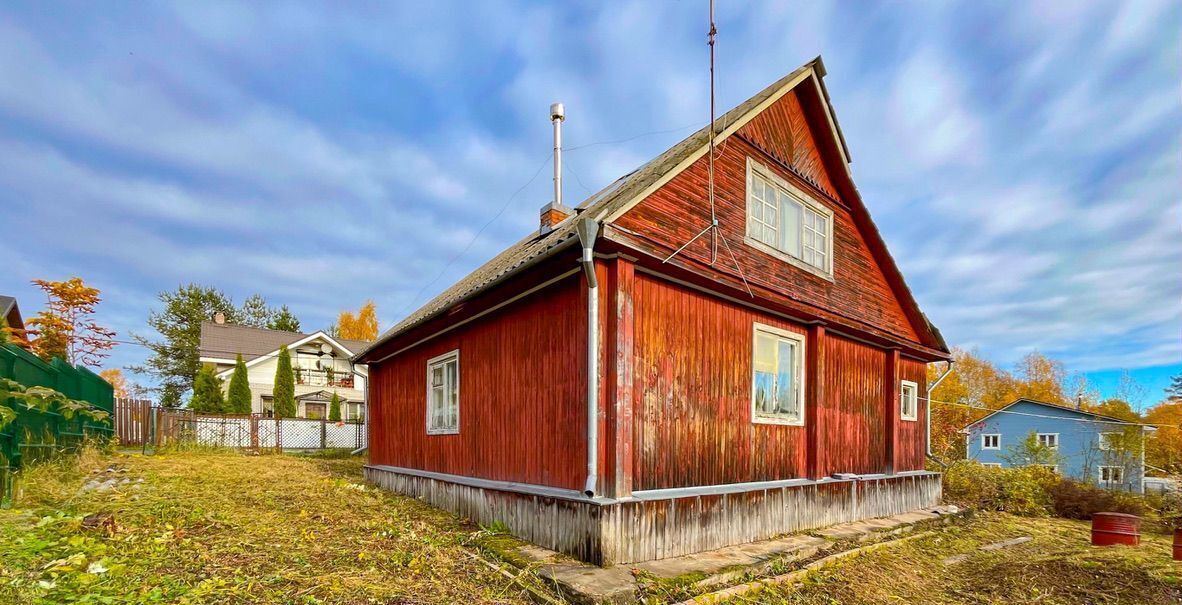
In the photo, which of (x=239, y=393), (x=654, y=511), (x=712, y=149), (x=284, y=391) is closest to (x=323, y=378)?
(x=284, y=391)

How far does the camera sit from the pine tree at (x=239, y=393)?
24.8 m

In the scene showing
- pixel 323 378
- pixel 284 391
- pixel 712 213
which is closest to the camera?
pixel 712 213

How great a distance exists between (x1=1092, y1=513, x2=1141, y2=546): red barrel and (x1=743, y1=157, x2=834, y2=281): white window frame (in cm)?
529

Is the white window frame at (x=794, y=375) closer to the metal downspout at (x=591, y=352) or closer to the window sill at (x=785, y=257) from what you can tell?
the window sill at (x=785, y=257)

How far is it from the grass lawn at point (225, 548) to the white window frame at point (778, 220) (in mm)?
5400

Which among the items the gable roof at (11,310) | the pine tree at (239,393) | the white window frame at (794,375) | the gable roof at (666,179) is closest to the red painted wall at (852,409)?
the white window frame at (794,375)

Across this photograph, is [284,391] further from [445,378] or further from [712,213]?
[712,213]

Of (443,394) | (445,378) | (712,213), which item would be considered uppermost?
(712,213)

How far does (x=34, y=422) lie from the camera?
26.0ft

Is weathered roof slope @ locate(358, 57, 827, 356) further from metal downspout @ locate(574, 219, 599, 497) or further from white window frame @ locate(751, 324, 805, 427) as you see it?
white window frame @ locate(751, 324, 805, 427)

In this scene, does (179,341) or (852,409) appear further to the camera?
(179,341)

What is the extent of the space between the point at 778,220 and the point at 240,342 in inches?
1356

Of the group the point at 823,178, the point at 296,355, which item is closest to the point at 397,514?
the point at 823,178

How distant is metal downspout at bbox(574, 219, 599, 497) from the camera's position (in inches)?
207
